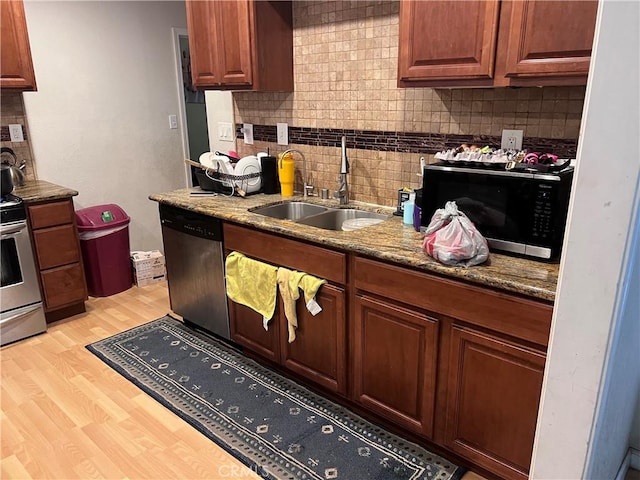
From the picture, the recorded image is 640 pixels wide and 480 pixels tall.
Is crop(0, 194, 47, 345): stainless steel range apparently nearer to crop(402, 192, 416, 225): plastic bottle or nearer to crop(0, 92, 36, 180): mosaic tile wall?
crop(0, 92, 36, 180): mosaic tile wall

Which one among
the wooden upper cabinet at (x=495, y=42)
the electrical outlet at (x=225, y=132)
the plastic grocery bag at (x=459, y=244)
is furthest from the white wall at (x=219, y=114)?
the plastic grocery bag at (x=459, y=244)

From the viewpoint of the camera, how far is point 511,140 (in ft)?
6.94

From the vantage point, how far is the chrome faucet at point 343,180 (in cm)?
265

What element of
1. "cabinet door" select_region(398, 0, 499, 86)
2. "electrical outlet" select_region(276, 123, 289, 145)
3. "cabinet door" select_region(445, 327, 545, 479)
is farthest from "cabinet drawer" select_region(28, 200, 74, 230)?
"cabinet door" select_region(445, 327, 545, 479)

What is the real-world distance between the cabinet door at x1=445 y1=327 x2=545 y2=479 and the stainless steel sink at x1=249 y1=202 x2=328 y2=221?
4.20 feet

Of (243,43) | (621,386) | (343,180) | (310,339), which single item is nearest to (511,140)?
(343,180)

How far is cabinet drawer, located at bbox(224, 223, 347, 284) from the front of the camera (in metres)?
2.12

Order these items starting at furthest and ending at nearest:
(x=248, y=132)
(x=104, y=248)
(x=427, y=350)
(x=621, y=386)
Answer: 1. (x=104, y=248)
2. (x=248, y=132)
3. (x=427, y=350)
4. (x=621, y=386)

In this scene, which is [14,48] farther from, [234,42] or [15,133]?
[234,42]

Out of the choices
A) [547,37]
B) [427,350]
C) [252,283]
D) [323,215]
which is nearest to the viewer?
[547,37]

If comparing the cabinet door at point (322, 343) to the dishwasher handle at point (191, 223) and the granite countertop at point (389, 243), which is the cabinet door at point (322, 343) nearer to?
the granite countertop at point (389, 243)

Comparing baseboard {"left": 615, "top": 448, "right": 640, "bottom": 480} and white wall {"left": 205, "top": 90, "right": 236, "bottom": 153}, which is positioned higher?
white wall {"left": 205, "top": 90, "right": 236, "bottom": 153}

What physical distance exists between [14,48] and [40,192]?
909mm

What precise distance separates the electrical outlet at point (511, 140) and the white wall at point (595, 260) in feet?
3.35
